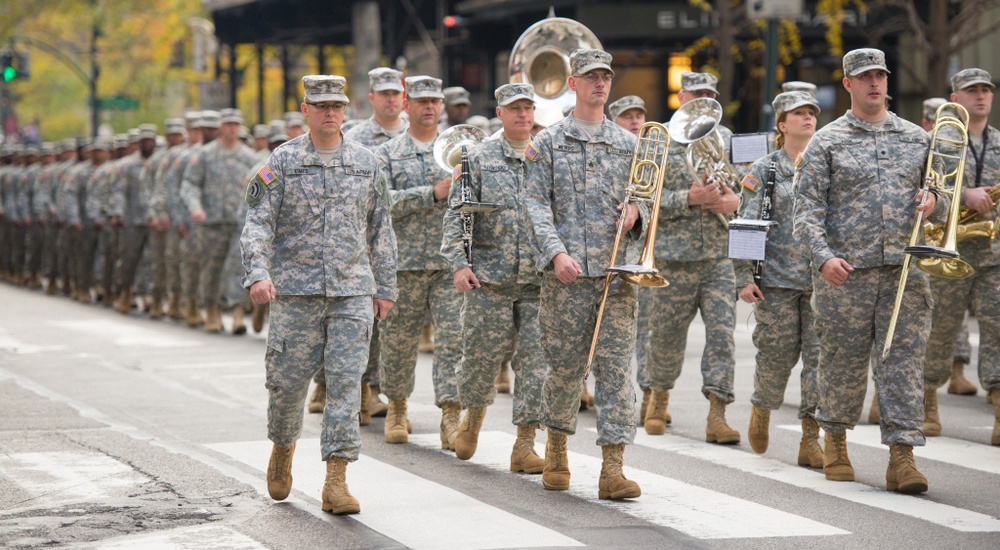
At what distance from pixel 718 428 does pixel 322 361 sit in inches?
133

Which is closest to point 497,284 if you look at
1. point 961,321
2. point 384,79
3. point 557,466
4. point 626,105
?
point 557,466

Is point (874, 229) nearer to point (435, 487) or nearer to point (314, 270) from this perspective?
point (435, 487)

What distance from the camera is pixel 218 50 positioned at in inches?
1737

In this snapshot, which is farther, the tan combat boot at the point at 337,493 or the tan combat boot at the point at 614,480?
the tan combat boot at the point at 614,480

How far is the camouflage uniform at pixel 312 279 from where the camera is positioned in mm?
8727

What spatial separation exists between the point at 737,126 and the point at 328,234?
82.2 ft

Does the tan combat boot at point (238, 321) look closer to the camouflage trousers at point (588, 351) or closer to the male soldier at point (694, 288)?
the male soldier at point (694, 288)

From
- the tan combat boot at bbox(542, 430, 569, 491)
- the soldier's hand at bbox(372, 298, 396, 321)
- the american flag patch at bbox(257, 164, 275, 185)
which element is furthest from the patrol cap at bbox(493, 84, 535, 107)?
the tan combat boot at bbox(542, 430, 569, 491)

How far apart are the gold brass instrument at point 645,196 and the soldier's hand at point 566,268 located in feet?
0.62

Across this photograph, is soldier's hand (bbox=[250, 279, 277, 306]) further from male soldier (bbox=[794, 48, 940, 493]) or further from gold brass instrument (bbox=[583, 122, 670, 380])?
male soldier (bbox=[794, 48, 940, 493])

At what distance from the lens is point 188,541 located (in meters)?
8.02

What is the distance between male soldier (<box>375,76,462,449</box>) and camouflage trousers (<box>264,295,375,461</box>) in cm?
230

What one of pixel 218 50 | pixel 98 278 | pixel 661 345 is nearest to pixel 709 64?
pixel 98 278

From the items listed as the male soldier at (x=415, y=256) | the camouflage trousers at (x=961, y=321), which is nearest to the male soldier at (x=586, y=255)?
the male soldier at (x=415, y=256)
